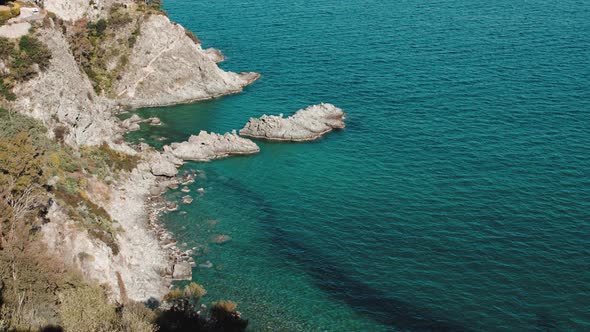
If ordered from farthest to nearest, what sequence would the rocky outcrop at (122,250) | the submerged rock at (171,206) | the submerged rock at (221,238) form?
the submerged rock at (171,206), the submerged rock at (221,238), the rocky outcrop at (122,250)

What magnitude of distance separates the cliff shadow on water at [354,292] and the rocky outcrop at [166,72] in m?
56.2

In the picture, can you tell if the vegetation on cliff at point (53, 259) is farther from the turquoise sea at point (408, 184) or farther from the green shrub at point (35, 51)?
the green shrub at point (35, 51)

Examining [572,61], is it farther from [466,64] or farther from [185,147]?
[185,147]

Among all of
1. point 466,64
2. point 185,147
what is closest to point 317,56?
point 466,64

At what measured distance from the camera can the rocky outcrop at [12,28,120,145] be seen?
84375 mm

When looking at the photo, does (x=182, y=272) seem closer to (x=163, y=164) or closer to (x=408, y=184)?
(x=163, y=164)

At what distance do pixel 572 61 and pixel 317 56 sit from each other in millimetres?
61448

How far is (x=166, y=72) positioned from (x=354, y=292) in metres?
80.6

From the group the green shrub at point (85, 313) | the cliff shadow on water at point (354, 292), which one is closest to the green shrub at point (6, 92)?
the cliff shadow on water at point (354, 292)

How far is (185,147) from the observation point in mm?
106125

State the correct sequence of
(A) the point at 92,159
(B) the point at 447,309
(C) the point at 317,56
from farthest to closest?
(C) the point at 317,56 < (A) the point at 92,159 < (B) the point at 447,309

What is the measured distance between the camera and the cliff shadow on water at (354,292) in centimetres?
6594

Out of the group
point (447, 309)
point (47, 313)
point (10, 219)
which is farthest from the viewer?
point (447, 309)

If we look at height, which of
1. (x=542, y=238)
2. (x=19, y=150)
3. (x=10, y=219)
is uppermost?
(x=19, y=150)
